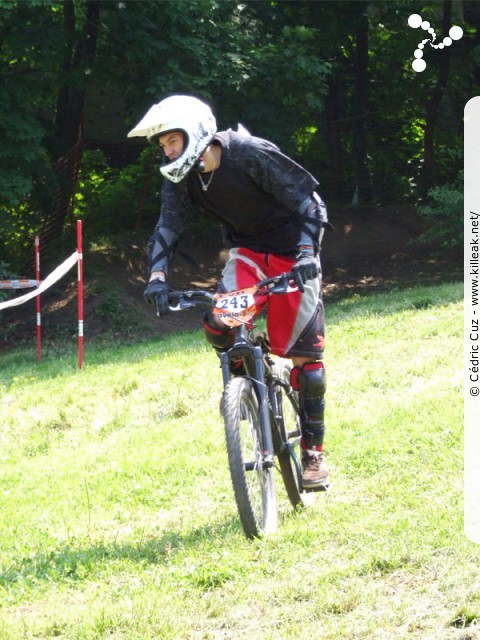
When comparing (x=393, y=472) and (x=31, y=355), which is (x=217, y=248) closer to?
(x=31, y=355)

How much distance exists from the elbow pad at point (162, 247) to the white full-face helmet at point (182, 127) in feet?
1.47

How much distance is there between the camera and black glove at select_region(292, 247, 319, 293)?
196 inches

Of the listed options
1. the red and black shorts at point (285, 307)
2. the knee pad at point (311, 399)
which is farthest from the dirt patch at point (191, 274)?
the red and black shorts at point (285, 307)

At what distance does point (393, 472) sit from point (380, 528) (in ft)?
3.83

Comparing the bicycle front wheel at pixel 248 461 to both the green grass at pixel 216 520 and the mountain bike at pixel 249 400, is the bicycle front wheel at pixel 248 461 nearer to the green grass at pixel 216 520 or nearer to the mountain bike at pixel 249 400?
the mountain bike at pixel 249 400

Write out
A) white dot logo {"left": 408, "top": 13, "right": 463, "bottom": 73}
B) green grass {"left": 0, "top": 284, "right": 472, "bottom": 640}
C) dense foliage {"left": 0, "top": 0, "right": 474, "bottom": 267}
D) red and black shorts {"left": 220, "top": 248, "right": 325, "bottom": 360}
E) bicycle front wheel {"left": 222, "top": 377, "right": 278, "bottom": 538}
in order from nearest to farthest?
green grass {"left": 0, "top": 284, "right": 472, "bottom": 640} < bicycle front wheel {"left": 222, "top": 377, "right": 278, "bottom": 538} < red and black shorts {"left": 220, "top": 248, "right": 325, "bottom": 360} < dense foliage {"left": 0, "top": 0, "right": 474, "bottom": 267} < white dot logo {"left": 408, "top": 13, "right": 463, "bottom": 73}

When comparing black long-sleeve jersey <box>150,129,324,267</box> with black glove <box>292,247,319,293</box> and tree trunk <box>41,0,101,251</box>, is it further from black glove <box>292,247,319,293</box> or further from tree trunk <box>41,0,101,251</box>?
tree trunk <box>41,0,101,251</box>

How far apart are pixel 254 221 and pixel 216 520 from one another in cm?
152

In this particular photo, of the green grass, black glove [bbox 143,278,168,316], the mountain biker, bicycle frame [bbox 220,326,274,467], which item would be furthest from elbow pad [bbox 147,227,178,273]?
the green grass

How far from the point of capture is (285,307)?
5457 mm

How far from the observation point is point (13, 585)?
477cm

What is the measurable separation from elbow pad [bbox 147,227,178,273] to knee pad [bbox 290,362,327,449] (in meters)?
0.88

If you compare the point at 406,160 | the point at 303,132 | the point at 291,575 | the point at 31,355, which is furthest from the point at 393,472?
the point at 406,160

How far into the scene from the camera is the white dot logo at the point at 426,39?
21.9 meters
